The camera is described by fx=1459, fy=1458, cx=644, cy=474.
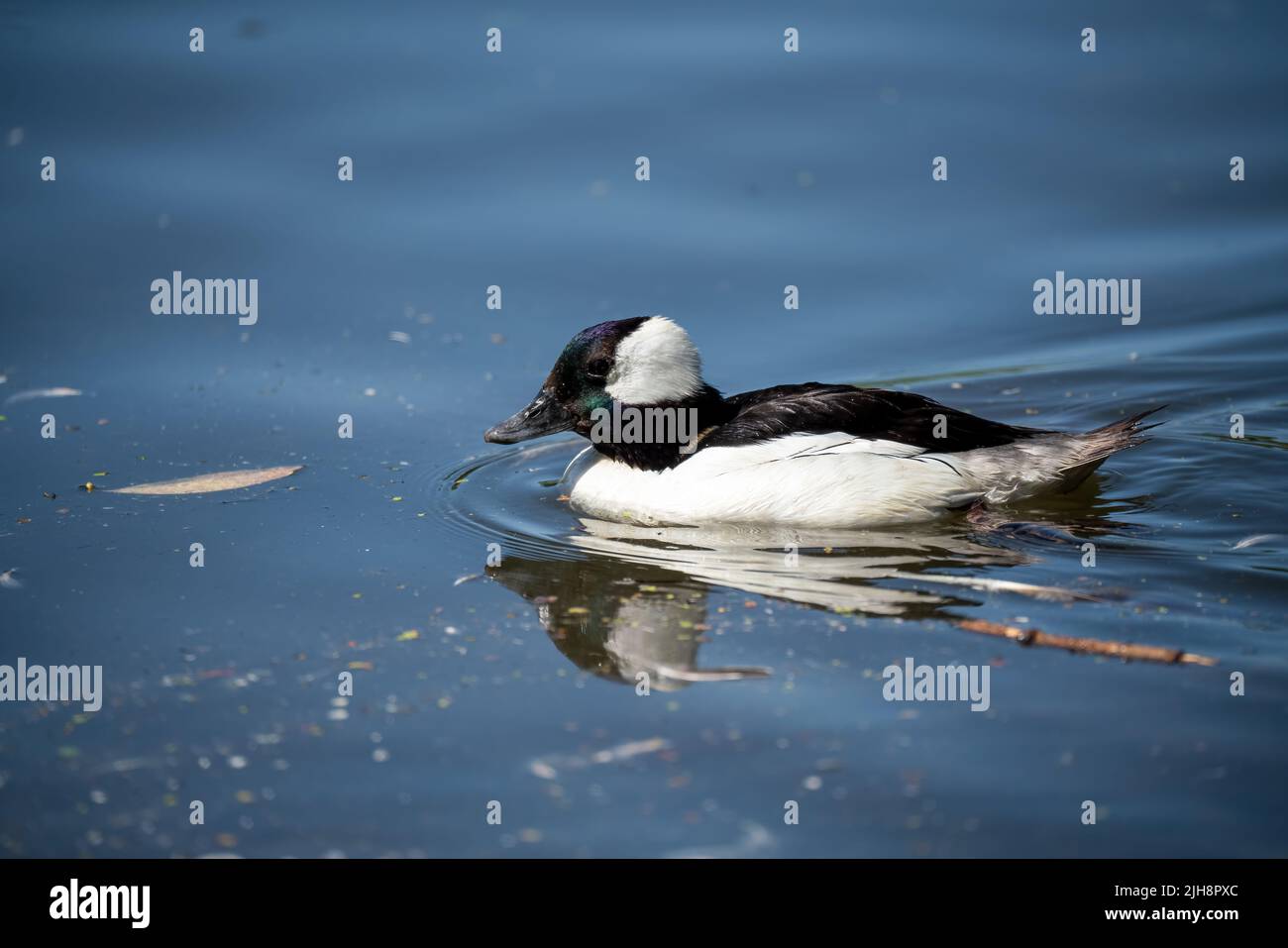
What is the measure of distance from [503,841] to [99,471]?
457cm

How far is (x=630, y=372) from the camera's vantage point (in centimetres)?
823

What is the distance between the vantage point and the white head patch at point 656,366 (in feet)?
26.9

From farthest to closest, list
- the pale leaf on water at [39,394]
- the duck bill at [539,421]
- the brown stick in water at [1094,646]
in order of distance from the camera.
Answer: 1. the pale leaf on water at [39,394]
2. the duck bill at [539,421]
3. the brown stick in water at [1094,646]

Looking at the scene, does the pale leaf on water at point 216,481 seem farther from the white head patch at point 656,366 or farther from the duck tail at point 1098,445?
the duck tail at point 1098,445

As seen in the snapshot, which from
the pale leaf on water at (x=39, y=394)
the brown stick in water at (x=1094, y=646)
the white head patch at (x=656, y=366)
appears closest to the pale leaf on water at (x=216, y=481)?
the pale leaf on water at (x=39, y=394)

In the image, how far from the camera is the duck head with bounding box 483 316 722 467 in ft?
26.9

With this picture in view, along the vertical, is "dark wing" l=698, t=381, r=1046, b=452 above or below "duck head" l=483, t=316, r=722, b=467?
below

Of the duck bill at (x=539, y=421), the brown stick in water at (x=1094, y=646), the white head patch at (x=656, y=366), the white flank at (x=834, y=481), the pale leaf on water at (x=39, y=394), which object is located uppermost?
the white head patch at (x=656, y=366)

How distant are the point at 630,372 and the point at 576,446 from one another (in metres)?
1.37

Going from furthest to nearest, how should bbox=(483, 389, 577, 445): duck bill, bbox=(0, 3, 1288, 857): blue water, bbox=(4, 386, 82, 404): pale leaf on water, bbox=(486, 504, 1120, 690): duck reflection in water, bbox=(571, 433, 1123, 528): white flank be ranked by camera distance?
bbox=(4, 386, 82, 404): pale leaf on water → bbox=(483, 389, 577, 445): duck bill → bbox=(571, 433, 1123, 528): white flank → bbox=(486, 504, 1120, 690): duck reflection in water → bbox=(0, 3, 1288, 857): blue water

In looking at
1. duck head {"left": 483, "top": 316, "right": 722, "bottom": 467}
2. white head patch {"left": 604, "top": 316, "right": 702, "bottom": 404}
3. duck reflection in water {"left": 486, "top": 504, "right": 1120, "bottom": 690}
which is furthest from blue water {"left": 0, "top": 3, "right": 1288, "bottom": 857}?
white head patch {"left": 604, "top": 316, "right": 702, "bottom": 404}

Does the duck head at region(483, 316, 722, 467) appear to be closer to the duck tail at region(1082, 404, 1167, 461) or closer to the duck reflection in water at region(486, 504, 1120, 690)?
the duck reflection in water at region(486, 504, 1120, 690)

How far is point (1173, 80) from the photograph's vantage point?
1304 cm
